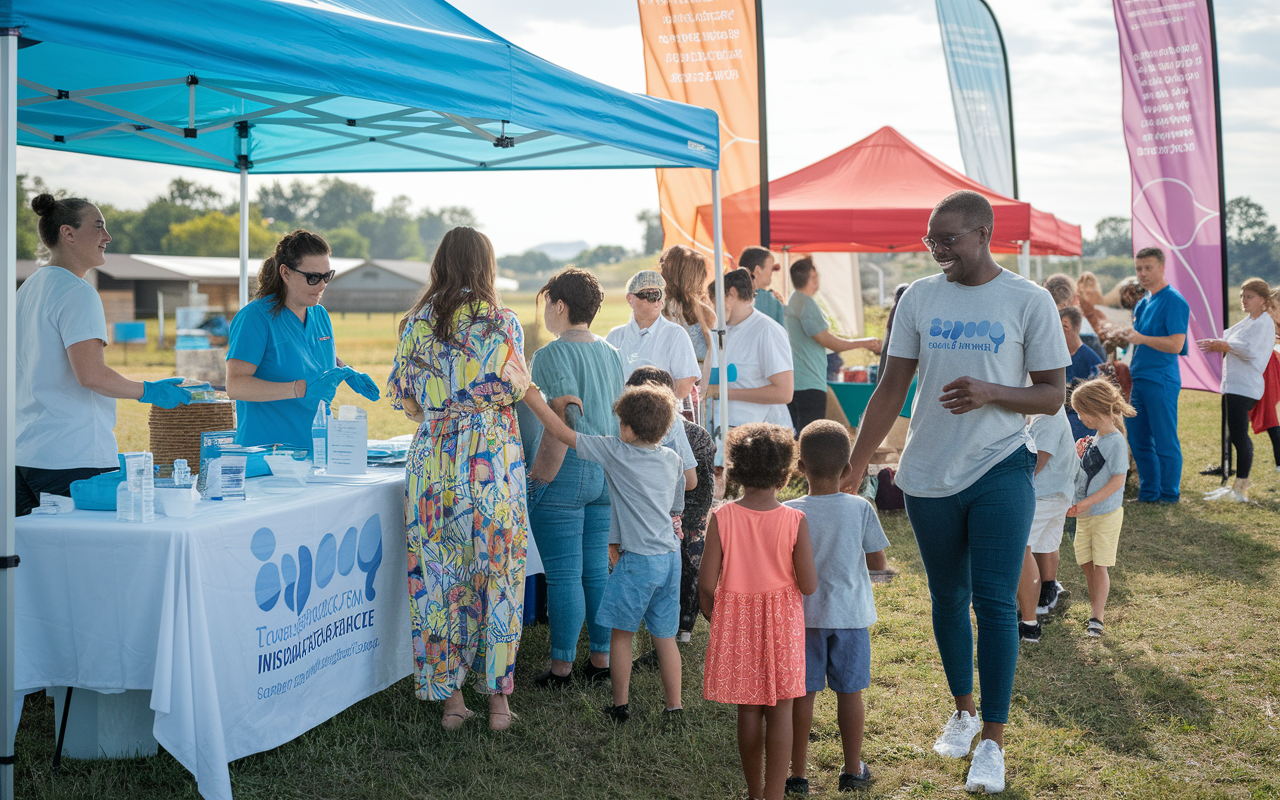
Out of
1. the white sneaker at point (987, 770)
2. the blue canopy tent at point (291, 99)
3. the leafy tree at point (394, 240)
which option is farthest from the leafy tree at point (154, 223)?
the white sneaker at point (987, 770)

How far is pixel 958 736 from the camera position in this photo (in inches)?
115

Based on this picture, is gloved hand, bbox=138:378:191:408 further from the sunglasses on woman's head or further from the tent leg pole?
the tent leg pole

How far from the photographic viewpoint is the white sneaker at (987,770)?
271cm

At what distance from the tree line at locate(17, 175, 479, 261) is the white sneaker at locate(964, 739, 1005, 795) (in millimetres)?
28827

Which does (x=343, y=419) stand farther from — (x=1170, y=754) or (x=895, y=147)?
(x=895, y=147)

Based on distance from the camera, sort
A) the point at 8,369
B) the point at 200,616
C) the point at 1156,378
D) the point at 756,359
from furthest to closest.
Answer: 1. the point at 1156,378
2. the point at 756,359
3. the point at 200,616
4. the point at 8,369

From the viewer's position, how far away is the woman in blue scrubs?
3.26 metres

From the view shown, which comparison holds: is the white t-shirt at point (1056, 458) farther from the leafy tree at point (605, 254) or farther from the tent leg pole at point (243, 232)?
the leafy tree at point (605, 254)

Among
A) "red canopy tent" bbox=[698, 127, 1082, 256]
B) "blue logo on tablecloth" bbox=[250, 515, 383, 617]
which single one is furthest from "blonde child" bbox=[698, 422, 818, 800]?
"red canopy tent" bbox=[698, 127, 1082, 256]

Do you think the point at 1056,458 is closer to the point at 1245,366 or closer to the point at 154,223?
the point at 1245,366

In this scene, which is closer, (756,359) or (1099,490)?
(1099,490)

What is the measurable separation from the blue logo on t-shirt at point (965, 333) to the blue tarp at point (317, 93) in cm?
158

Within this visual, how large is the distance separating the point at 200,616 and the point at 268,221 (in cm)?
6937

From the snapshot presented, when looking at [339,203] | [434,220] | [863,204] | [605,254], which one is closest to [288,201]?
[339,203]
